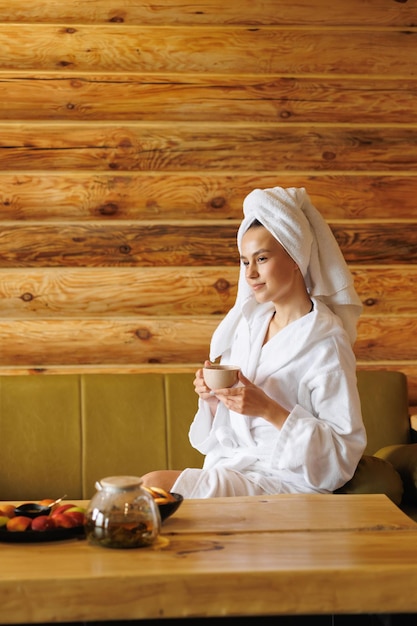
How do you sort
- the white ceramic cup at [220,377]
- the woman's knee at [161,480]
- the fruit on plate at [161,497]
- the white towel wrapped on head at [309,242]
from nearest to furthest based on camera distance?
1. the fruit on plate at [161,497]
2. the white ceramic cup at [220,377]
3. the woman's knee at [161,480]
4. the white towel wrapped on head at [309,242]

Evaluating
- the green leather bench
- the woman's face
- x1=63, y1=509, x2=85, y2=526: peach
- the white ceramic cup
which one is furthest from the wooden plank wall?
x1=63, y1=509, x2=85, y2=526: peach

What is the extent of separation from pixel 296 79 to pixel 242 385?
1.71 m

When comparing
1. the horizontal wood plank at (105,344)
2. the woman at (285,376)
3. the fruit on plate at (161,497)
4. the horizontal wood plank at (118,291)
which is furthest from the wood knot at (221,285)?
the fruit on plate at (161,497)

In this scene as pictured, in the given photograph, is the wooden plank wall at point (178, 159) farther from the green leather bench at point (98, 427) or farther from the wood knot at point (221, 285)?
the green leather bench at point (98, 427)

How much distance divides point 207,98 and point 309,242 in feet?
4.00

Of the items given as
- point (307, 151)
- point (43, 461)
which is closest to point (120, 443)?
point (43, 461)

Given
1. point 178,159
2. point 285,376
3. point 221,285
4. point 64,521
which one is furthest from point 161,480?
point 178,159

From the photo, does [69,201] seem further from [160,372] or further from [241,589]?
[241,589]

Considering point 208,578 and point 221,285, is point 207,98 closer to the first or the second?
point 221,285

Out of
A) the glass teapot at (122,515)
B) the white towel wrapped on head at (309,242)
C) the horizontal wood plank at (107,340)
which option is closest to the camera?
the glass teapot at (122,515)

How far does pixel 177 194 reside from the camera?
12.1 feet

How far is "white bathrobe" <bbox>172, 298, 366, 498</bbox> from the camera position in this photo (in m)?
2.52

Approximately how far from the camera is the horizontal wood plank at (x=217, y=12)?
366 cm

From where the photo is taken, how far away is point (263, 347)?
2852mm
